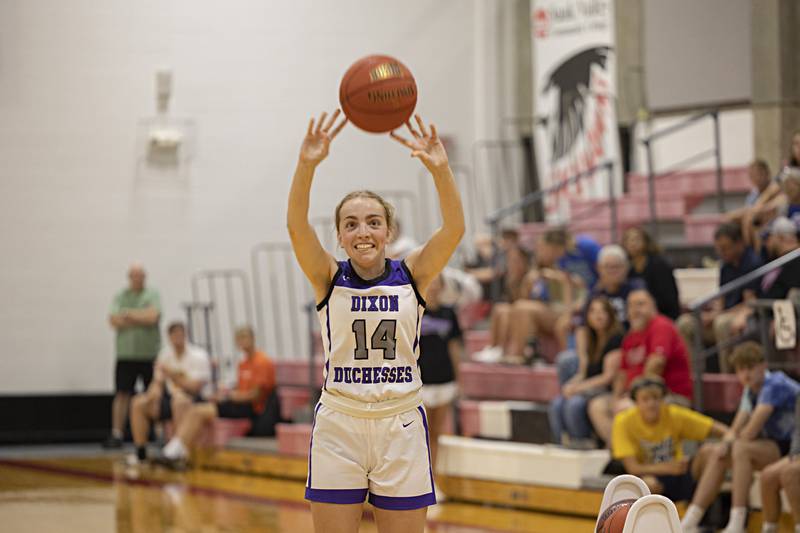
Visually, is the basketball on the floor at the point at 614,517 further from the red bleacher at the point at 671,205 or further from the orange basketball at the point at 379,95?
the red bleacher at the point at 671,205

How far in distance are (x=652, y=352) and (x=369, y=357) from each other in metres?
4.00

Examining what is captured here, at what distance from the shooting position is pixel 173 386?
36.3ft

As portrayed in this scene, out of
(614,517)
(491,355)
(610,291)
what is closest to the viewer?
(614,517)

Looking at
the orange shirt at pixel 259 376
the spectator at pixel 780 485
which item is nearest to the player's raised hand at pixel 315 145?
the spectator at pixel 780 485

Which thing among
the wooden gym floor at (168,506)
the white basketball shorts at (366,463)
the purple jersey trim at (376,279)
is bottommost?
the wooden gym floor at (168,506)

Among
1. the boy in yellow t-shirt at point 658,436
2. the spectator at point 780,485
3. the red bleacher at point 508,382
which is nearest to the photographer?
the spectator at point 780,485

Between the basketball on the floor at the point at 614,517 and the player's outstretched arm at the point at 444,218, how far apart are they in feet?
3.39

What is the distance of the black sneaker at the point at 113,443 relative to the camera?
11.8 meters

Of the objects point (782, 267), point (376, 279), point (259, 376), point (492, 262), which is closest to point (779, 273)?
point (782, 267)

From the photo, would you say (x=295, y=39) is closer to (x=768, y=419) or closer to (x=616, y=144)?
(x=616, y=144)

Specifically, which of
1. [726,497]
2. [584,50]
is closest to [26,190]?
[584,50]

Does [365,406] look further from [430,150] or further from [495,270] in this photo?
[495,270]

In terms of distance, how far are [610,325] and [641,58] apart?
4.98m

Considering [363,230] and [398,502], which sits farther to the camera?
[363,230]
